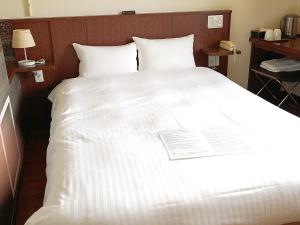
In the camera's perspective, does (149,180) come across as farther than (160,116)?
No

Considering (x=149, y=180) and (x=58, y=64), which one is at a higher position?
(x=58, y=64)

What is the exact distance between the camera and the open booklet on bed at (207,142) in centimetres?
150

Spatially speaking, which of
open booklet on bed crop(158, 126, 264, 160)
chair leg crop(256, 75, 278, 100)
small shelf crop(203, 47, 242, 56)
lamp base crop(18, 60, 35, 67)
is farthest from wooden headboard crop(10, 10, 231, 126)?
open booklet on bed crop(158, 126, 264, 160)

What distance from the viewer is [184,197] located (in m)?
1.21

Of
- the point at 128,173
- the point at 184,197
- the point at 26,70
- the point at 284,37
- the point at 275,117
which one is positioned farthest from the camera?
the point at 284,37

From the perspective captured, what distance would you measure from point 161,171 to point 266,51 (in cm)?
265

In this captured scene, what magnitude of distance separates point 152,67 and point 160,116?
1.08 meters

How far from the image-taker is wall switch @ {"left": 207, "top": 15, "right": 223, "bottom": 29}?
3.18 m

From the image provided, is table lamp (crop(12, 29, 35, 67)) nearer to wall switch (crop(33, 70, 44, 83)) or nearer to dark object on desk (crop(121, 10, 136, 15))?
wall switch (crop(33, 70, 44, 83))

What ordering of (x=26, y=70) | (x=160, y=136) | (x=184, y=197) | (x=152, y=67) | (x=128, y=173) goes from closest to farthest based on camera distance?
(x=184, y=197), (x=128, y=173), (x=160, y=136), (x=26, y=70), (x=152, y=67)

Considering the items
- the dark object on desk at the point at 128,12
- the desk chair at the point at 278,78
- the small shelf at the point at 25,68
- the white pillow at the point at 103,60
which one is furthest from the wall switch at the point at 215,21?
the small shelf at the point at 25,68

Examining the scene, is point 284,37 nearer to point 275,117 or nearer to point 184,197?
point 275,117

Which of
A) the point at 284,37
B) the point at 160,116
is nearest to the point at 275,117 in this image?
the point at 160,116

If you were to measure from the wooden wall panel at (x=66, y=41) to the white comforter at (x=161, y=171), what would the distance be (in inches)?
38.5
